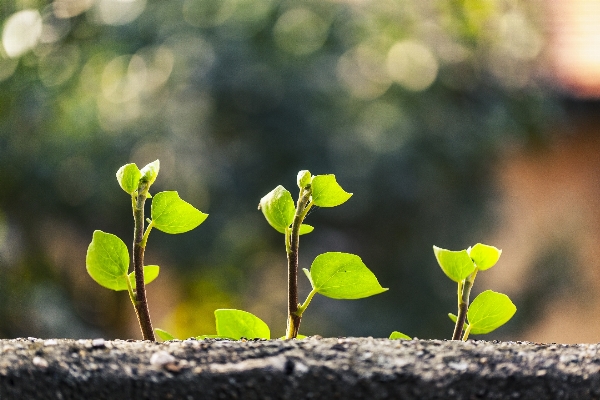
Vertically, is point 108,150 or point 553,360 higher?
point 108,150

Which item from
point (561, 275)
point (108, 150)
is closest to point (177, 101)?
point (108, 150)

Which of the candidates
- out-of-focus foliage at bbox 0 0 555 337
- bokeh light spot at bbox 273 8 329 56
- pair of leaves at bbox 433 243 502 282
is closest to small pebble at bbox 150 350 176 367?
pair of leaves at bbox 433 243 502 282

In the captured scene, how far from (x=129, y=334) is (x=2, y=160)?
0.66m

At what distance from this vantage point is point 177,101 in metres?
2.01

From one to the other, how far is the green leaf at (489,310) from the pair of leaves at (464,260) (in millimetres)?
14

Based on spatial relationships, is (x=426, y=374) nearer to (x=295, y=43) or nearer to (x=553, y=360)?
(x=553, y=360)

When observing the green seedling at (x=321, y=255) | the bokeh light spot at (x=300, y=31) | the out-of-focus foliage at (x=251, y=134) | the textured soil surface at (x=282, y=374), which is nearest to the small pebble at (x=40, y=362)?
the textured soil surface at (x=282, y=374)

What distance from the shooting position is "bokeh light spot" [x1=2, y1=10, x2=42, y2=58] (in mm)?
2080

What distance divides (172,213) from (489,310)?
0.47ft

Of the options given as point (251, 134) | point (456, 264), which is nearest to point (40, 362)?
point (456, 264)

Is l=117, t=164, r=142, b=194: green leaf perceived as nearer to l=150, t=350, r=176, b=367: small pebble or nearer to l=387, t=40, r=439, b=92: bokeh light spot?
l=150, t=350, r=176, b=367: small pebble

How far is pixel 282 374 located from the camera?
0.75ft

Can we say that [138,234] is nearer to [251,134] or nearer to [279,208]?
[279,208]

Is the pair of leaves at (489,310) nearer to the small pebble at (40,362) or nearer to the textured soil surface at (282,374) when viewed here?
the textured soil surface at (282,374)
